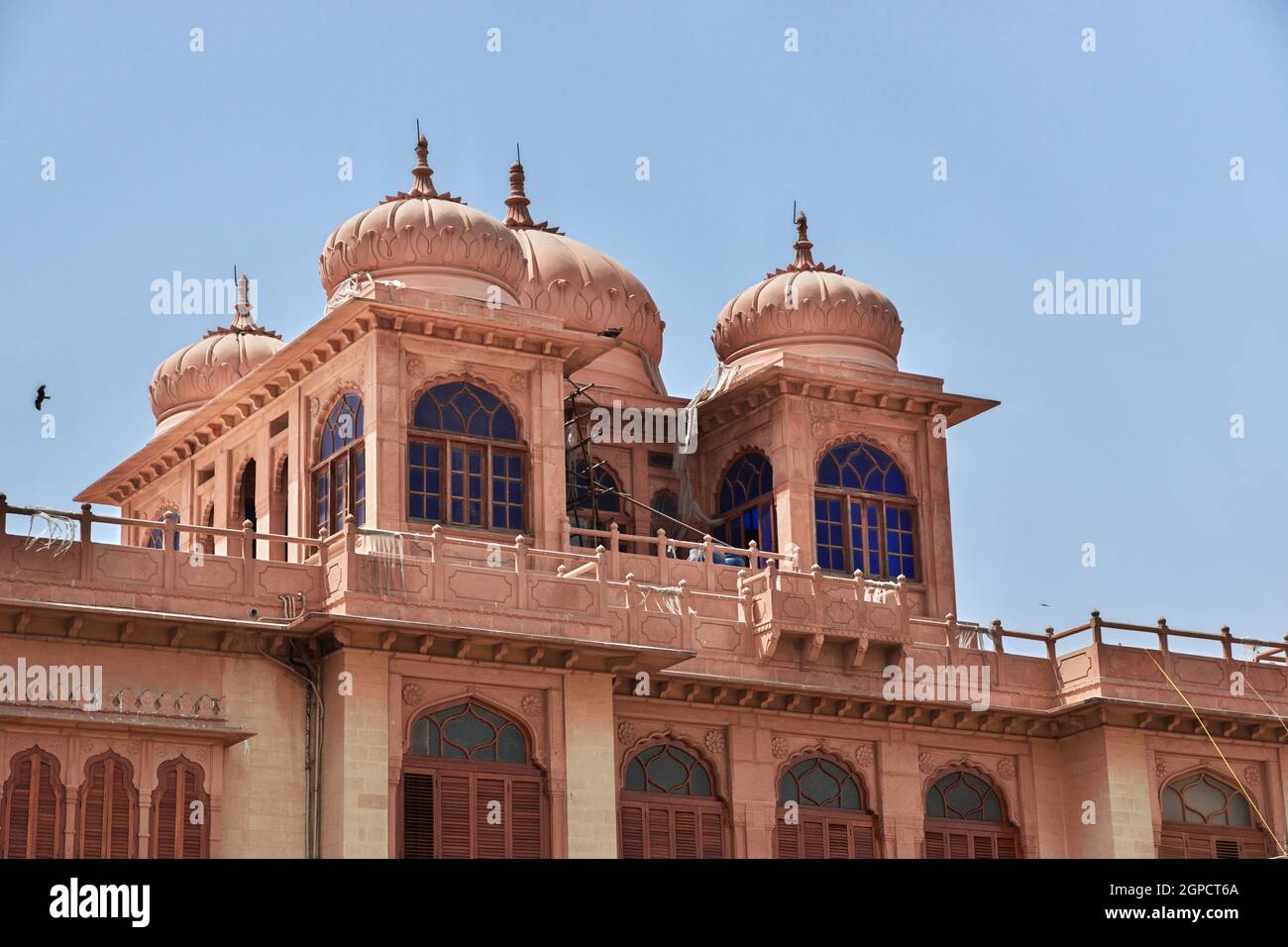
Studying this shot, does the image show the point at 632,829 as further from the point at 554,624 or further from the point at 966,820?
the point at 966,820

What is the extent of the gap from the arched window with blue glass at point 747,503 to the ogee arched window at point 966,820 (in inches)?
211

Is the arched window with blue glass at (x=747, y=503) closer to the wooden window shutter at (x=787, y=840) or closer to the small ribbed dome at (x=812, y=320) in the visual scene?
the small ribbed dome at (x=812, y=320)

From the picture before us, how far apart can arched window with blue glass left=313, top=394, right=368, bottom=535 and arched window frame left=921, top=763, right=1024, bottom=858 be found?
9180 mm

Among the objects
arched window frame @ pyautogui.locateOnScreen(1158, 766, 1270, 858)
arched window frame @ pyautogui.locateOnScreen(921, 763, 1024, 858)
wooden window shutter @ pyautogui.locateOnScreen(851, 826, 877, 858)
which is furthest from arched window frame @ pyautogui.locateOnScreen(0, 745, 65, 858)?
arched window frame @ pyautogui.locateOnScreen(1158, 766, 1270, 858)

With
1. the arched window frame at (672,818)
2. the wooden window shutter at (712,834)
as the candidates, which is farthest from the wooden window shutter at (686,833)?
the wooden window shutter at (712,834)

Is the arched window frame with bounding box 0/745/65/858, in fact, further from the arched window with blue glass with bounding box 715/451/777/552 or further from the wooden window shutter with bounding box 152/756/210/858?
the arched window with blue glass with bounding box 715/451/777/552

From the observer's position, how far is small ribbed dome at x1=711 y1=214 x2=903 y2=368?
39844 mm

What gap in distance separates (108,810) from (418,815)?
12.5ft

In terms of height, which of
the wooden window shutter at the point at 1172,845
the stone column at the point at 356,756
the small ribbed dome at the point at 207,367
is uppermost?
the small ribbed dome at the point at 207,367

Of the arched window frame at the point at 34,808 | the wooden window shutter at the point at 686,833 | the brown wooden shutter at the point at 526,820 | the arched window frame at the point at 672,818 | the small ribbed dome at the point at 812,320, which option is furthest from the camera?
the small ribbed dome at the point at 812,320

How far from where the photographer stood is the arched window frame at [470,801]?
2934 centimetres

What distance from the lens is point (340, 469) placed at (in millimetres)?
34281
